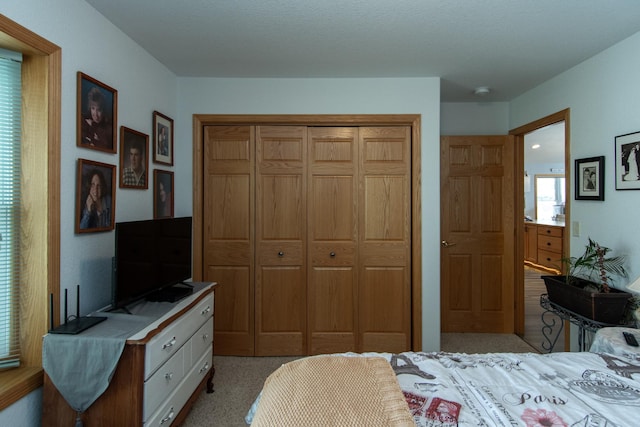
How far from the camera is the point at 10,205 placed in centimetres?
157

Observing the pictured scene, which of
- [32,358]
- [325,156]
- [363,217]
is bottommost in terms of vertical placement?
[32,358]

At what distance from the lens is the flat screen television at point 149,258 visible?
1747 millimetres

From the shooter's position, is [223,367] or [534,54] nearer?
[534,54]

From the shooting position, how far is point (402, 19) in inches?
→ 79.1

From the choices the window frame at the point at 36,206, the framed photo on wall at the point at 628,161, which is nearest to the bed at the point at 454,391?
the window frame at the point at 36,206

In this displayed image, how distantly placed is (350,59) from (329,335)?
2.38 metres

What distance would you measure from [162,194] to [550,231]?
276 inches

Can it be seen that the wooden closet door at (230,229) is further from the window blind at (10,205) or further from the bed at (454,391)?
the bed at (454,391)

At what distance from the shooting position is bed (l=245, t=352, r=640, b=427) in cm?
110

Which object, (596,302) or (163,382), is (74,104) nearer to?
(163,382)

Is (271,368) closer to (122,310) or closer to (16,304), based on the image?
(122,310)

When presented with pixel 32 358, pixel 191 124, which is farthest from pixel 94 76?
pixel 32 358

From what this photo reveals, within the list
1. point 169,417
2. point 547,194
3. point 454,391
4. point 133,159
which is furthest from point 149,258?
point 547,194

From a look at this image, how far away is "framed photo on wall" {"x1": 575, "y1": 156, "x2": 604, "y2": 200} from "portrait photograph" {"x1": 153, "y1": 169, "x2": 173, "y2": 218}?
133 inches
